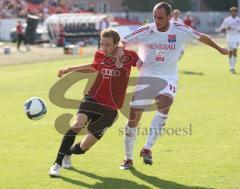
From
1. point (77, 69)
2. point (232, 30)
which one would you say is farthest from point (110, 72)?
point (232, 30)

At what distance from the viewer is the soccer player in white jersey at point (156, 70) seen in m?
8.54

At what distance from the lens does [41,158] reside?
9.21 meters

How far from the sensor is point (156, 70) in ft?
28.4

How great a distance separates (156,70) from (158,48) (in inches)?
12.8

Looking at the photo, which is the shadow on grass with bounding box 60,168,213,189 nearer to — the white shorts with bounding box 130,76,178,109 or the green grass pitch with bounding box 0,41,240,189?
the green grass pitch with bounding box 0,41,240,189

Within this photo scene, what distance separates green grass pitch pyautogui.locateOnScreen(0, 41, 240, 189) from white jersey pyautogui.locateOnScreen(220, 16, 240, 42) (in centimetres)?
675

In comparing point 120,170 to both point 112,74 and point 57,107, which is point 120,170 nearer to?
point 112,74

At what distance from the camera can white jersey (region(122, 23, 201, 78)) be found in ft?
28.1

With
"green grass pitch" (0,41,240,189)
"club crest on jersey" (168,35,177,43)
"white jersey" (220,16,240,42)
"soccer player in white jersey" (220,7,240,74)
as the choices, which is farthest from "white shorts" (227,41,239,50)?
"club crest on jersey" (168,35,177,43)

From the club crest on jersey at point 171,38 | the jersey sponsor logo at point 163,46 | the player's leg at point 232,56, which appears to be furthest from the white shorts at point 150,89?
the player's leg at point 232,56

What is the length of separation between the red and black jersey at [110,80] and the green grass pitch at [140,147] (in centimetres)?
103

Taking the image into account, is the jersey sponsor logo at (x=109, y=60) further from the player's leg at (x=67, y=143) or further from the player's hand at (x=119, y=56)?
the player's leg at (x=67, y=143)

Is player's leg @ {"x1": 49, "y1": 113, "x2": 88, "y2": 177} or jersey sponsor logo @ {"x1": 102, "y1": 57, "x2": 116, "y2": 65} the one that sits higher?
jersey sponsor logo @ {"x1": 102, "y1": 57, "x2": 116, "y2": 65}

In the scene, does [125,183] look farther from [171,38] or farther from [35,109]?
[171,38]
